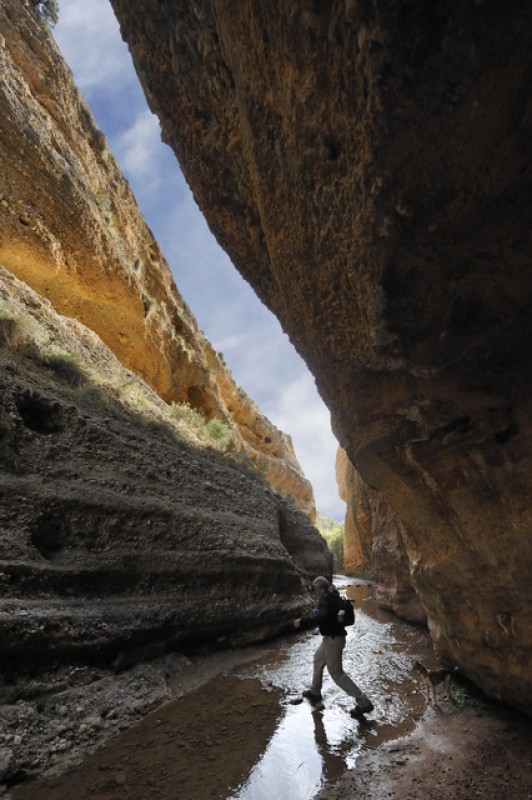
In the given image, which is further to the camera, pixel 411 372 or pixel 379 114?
pixel 411 372

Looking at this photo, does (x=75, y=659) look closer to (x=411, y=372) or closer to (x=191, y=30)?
(x=411, y=372)

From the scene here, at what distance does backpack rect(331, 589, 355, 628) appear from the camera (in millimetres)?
4797

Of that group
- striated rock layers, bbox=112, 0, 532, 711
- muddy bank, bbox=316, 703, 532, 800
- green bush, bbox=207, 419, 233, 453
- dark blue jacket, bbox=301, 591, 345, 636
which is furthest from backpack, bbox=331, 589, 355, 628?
green bush, bbox=207, 419, 233, 453

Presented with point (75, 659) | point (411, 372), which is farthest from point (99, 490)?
point (411, 372)

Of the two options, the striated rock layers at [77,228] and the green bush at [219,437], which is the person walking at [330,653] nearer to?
the green bush at [219,437]

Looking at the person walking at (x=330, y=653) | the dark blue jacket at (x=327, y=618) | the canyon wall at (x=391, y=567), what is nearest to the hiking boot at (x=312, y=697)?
the person walking at (x=330, y=653)

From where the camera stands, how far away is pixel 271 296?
454cm

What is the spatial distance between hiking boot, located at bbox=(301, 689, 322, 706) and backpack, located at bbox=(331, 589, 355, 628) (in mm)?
904

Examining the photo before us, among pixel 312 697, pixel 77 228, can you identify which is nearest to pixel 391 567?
pixel 312 697

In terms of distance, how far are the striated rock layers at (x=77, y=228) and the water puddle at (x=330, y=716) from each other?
10.1 meters

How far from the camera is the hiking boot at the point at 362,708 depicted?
4.48 metres

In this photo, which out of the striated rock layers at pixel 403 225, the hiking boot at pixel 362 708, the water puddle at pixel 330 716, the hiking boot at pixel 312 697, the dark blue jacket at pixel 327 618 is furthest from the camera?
the hiking boot at pixel 312 697

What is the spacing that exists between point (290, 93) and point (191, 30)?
128 cm

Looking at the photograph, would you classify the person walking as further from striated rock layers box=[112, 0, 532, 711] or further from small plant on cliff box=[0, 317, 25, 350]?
small plant on cliff box=[0, 317, 25, 350]
